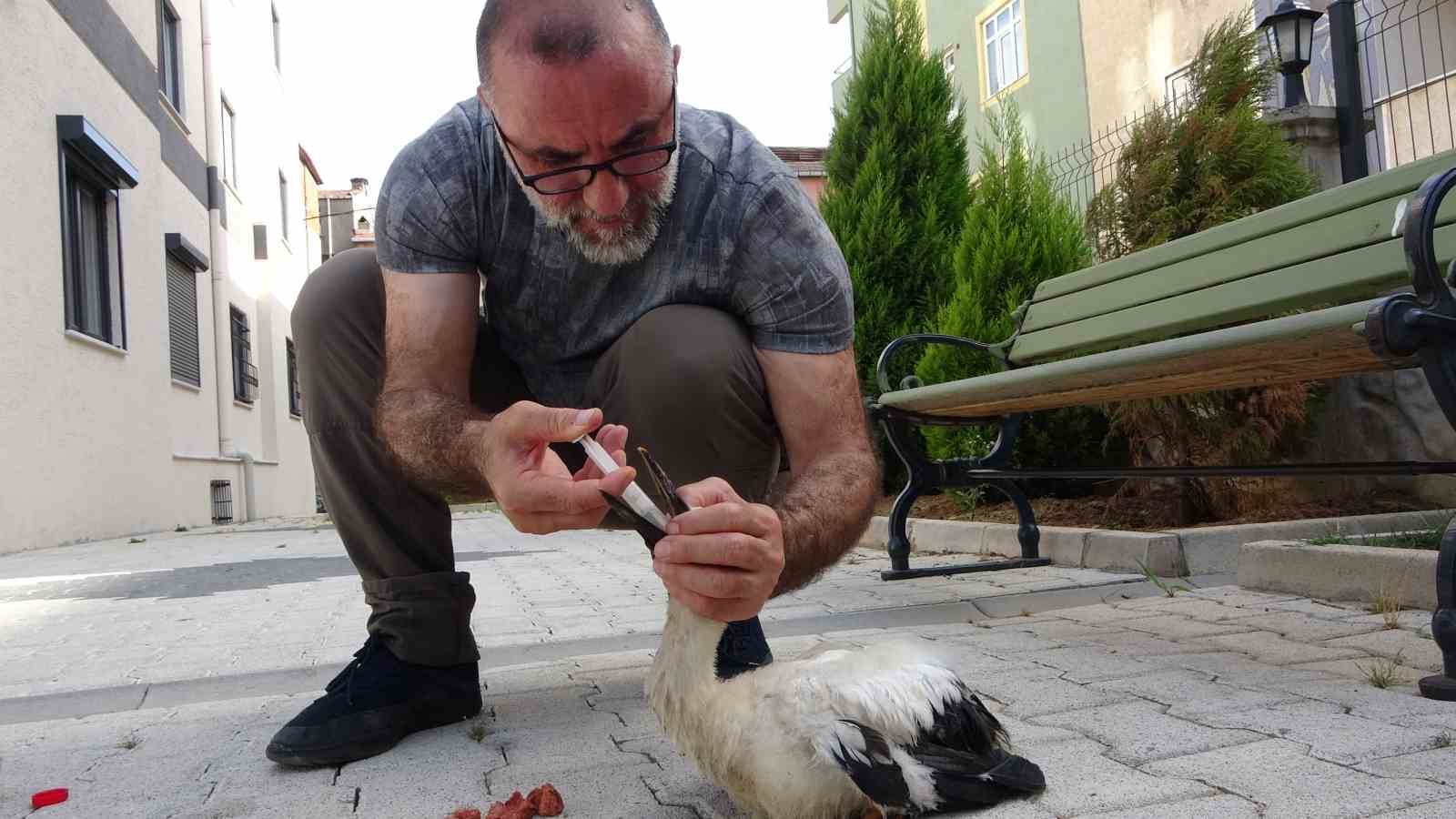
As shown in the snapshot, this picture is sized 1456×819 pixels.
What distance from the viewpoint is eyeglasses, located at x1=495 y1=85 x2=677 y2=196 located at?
2.21m

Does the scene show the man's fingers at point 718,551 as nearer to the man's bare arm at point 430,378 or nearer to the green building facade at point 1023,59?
the man's bare arm at point 430,378

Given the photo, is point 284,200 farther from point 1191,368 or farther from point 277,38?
point 1191,368

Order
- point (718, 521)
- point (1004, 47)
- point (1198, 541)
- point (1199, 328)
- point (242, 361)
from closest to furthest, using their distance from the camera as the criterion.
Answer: point (718, 521)
point (1199, 328)
point (1198, 541)
point (242, 361)
point (1004, 47)

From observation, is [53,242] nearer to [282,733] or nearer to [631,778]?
[282,733]

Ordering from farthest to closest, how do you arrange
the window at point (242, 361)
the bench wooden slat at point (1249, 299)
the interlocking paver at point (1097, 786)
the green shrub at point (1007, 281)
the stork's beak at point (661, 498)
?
the window at point (242, 361) < the green shrub at point (1007, 281) < the bench wooden slat at point (1249, 299) < the interlocking paver at point (1097, 786) < the stork's beak at point (661, 498)

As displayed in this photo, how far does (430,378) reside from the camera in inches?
93.8

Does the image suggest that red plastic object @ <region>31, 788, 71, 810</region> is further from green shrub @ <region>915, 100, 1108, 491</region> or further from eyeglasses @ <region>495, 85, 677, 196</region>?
green shrub @ <region>915, 100, 1108, 491</region>

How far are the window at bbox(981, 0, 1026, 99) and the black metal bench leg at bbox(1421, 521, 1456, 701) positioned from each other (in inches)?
665

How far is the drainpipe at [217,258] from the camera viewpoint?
15.0 m

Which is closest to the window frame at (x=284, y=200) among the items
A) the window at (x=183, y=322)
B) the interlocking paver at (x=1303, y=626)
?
the window at (x=183, y=322)

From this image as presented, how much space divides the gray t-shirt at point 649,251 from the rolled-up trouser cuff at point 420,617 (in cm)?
67

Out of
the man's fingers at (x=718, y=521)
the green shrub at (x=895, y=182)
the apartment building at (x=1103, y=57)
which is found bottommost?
the man's fingers at (x=718, y=521)

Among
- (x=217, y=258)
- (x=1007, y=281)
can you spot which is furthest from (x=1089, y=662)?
(x=217, y=258)

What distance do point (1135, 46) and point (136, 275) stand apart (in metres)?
13.1
